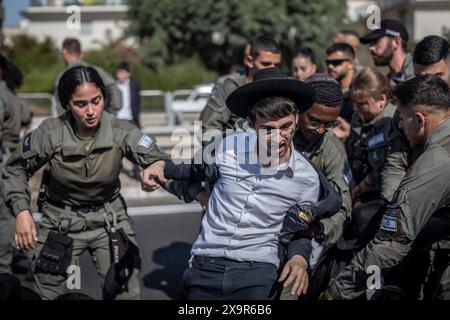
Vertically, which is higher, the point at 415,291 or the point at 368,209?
the point at 368,209

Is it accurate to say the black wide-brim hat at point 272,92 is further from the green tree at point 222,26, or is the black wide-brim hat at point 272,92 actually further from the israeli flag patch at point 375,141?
the green tree at point 222,26

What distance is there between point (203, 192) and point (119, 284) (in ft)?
3.09

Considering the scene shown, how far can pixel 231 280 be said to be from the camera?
2.76 m

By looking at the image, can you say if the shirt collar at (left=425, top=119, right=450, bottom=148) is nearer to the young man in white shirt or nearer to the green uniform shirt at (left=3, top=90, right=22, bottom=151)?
the young man in white shirt

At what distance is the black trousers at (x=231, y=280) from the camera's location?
9.02ft

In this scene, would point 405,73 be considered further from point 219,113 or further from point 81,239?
point 81,239

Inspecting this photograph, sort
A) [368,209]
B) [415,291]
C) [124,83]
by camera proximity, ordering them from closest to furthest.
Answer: [415,291] → [368,209] → [124,83]

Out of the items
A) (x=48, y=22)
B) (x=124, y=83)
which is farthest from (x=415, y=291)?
(x=48, y=22)

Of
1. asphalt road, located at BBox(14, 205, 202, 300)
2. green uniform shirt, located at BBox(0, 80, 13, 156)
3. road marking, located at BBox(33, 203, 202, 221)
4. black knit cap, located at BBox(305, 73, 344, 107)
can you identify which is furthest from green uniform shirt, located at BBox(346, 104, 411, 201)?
road marking, located at BBox(33, 203, 202, 221)

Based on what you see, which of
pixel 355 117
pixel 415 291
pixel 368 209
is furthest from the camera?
pixel 355 117

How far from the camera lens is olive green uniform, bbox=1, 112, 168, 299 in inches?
145

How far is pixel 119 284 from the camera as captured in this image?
3.84 m

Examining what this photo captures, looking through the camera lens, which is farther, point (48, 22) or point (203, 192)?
point (48, 22)
